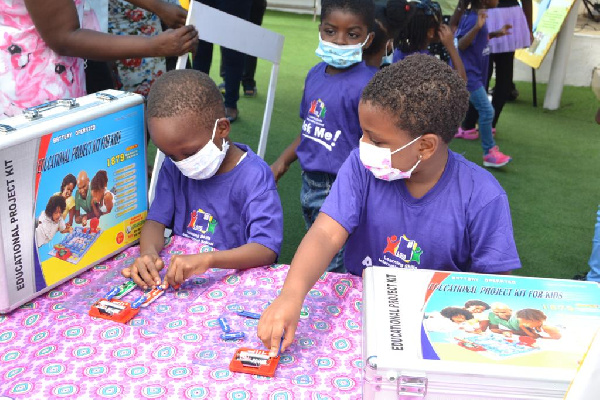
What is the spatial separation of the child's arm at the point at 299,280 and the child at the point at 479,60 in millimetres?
2769

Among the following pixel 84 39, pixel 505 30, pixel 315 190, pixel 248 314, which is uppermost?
pixel 84 39

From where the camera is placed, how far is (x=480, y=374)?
98 cm

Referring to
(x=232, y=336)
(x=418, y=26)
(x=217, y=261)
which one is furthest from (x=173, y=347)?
(x=418, y=26)

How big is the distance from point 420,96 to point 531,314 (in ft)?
1.77

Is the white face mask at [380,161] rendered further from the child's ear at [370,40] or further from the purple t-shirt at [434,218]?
the child's ear at [370,40]

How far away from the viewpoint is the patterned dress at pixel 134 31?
286cm

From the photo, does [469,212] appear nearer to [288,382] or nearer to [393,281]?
[393,281]

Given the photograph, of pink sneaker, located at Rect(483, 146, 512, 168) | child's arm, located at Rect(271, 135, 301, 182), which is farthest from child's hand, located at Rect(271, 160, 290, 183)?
pink sneaker, located at Rect(483, 146, 512, 168)

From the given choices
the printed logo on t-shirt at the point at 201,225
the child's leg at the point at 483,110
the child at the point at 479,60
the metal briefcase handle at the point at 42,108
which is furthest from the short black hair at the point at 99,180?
the child's leg at the point at 483,110

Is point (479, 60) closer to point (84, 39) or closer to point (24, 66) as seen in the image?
point (84, 39)

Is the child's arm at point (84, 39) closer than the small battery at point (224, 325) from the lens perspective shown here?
A: No

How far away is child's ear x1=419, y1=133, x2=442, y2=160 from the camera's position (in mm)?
1481

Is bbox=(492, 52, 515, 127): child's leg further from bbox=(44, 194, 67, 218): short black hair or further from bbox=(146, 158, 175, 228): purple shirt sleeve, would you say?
bbox=(44, 194, 67, 218): short black hair

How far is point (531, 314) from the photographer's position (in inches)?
45.3
